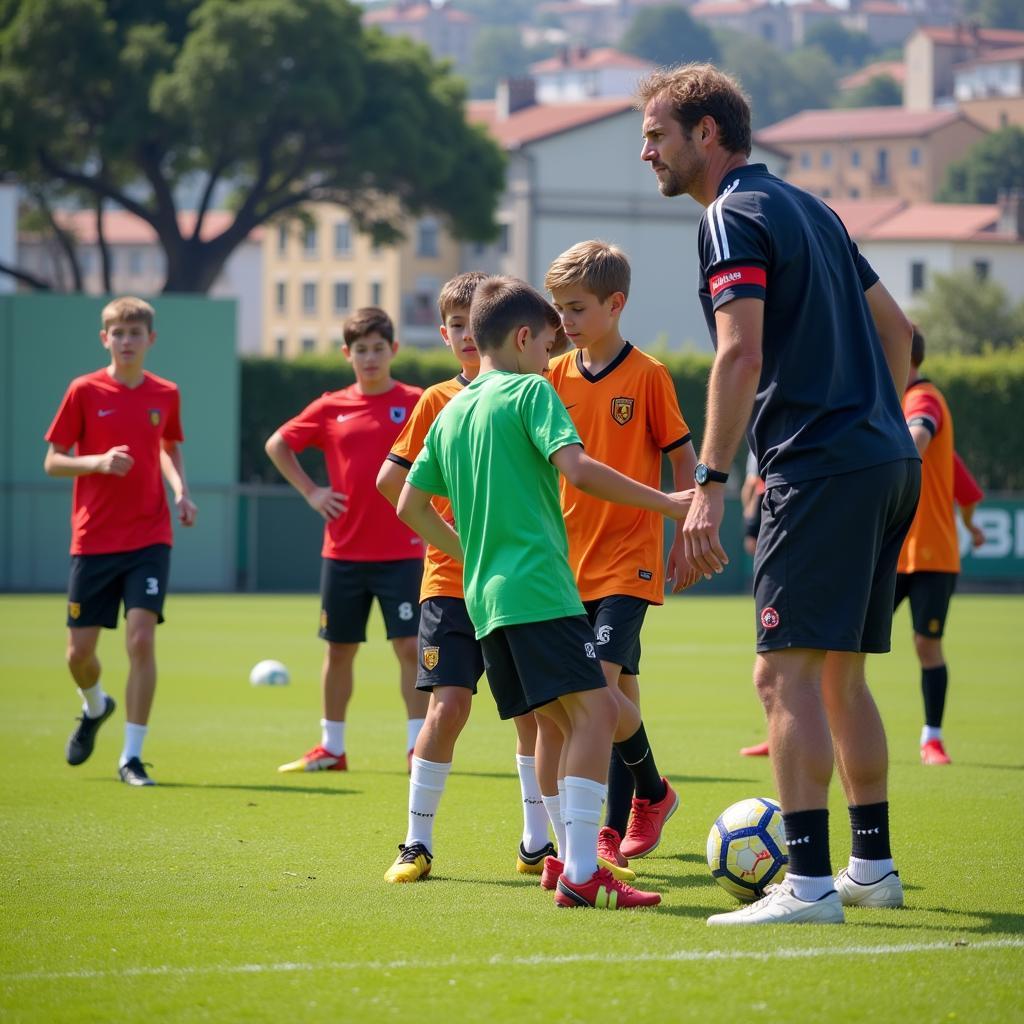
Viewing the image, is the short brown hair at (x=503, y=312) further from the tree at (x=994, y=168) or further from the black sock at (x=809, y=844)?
the tree at (x=994, y=168)

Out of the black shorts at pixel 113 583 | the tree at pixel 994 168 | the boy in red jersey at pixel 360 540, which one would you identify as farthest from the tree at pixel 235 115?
the tree at pixel 994 168

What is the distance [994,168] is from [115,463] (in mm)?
136497

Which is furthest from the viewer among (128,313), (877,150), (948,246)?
(877,150)

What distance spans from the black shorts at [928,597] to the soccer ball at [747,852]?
4.45m

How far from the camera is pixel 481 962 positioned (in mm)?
4949

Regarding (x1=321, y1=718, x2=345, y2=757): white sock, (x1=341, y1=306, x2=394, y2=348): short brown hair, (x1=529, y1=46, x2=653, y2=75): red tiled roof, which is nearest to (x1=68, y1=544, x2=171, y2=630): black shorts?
(x1=321, y1=718, x2=345, y2=757): white sock

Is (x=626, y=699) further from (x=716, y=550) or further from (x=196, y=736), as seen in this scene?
(x=196, y=736)

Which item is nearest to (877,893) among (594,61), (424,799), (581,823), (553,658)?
(581,823)

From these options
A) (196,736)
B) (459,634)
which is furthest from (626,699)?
(196,736)

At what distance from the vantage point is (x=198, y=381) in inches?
1179

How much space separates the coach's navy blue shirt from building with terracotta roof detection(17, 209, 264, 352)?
312 ft

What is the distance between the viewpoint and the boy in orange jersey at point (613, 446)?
21.6ft

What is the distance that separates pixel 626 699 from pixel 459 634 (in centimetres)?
68

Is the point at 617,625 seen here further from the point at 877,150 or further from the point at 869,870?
the point at 877,150
